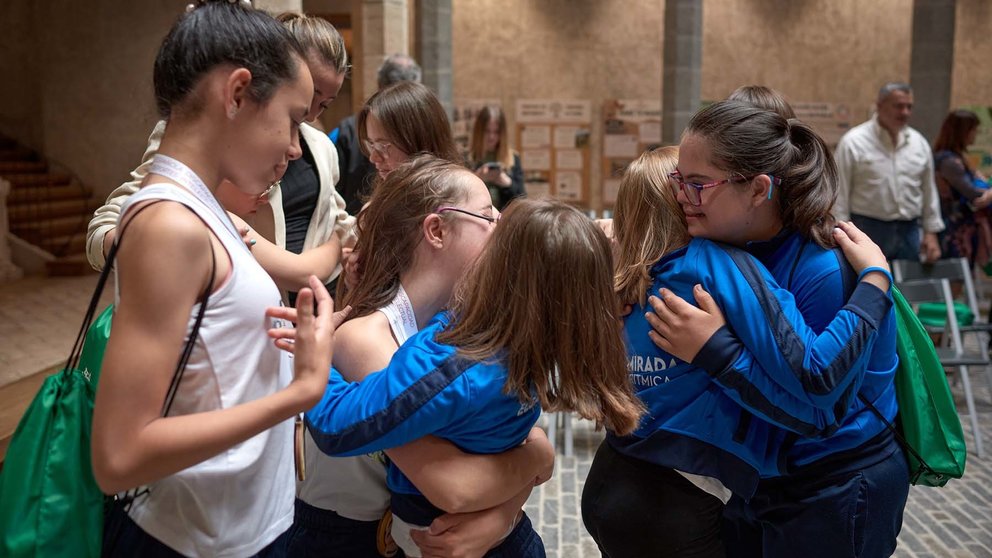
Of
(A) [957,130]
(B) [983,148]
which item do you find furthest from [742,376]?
(B) [983,148]

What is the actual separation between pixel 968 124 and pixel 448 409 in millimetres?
7387

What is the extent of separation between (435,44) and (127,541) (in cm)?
920

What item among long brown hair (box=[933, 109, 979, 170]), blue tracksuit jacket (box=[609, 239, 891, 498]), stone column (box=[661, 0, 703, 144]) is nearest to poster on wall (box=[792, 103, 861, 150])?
stone column (box=[661, 0, 703, 144])

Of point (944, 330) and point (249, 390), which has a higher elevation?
point (249, 390)

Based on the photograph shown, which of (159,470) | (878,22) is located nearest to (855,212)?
(159,470)

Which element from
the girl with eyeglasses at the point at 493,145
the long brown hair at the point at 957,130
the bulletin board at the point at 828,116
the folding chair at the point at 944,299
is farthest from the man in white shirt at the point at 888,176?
the bulletin board at the point at 828,116

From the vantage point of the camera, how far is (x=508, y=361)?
1602 mm

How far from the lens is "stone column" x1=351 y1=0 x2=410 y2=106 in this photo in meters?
8.66

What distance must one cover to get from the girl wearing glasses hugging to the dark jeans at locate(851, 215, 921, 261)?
17.6ft

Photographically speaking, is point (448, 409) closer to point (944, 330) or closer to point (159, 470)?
point (159, 470)

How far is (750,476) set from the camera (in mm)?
2055

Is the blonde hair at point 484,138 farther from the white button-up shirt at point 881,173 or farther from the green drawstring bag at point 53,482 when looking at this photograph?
the green drawstring bag at point 53,482

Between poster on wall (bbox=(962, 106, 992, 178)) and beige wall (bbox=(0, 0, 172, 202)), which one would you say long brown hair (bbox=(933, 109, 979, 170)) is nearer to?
poster on wall (bbox=(962, 106, 992, 178))

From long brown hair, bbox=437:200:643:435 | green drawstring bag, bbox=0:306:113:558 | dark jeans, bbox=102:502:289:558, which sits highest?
long brown hair, bbox=437:200:643:435
